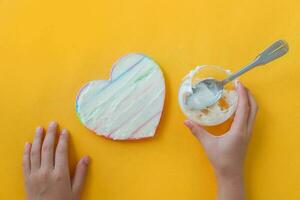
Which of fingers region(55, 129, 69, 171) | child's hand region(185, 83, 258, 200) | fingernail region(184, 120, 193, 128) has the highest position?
fingers region(55, 129, 69, 171)

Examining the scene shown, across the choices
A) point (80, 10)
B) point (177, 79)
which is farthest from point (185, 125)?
point (80, 10)

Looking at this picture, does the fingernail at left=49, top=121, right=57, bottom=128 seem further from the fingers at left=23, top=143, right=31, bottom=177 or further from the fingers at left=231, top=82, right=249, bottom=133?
the fingers at left=231, top=82, right=249, bottom=133

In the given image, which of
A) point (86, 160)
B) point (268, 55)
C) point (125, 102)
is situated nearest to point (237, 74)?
point (268, 55)

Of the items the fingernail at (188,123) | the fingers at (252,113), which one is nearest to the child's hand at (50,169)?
the fingernail at (188,123)

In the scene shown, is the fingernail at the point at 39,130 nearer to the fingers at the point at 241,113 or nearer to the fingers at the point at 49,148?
the fingers at the point at 49,148

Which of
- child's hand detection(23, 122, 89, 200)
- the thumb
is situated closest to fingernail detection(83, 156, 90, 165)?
child's hand detection(23, 122, 89, 200)

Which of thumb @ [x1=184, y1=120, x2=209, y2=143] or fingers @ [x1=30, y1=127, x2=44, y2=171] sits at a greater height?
fingers @ [x1=30, y1=127, x2=44, y2=171]
